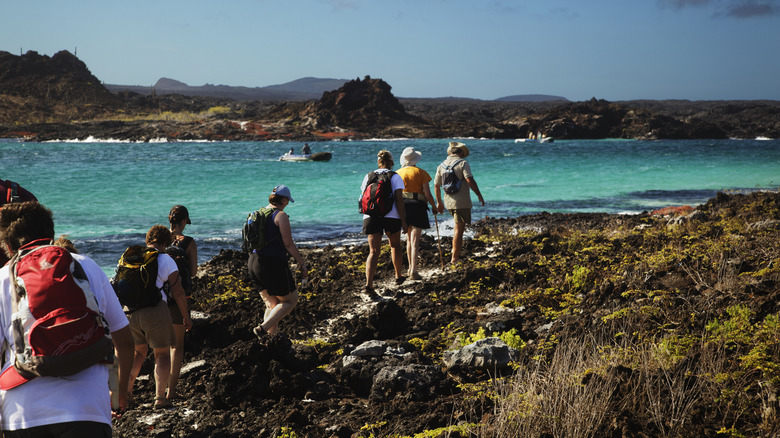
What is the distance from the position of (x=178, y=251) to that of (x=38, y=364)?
103 inches

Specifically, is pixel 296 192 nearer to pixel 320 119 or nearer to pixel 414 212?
pixel 414 212

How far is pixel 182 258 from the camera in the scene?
4.85 meters

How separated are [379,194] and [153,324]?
346cm

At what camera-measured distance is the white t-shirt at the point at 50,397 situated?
2254 millimetres

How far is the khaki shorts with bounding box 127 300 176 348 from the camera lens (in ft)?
14.3

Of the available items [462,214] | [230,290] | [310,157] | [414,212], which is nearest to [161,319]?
[230,290]

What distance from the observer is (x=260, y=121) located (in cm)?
10206

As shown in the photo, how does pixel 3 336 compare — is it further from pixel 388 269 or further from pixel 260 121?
pixel 260 121

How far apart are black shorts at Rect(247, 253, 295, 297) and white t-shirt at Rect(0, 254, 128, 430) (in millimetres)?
3252

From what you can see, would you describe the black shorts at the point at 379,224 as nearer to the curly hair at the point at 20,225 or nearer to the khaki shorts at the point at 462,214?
the khaki shorts at the point at 462,214

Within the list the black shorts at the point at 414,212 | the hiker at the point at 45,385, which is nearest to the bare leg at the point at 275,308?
the black shorts at the point at 414,212

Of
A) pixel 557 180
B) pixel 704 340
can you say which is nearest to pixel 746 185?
pixel 557 180

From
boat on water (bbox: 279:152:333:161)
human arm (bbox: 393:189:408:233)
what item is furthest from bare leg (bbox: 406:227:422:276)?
boat on water (bbox: 279:152:333:161)

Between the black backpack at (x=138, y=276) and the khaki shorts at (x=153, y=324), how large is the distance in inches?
4.2
